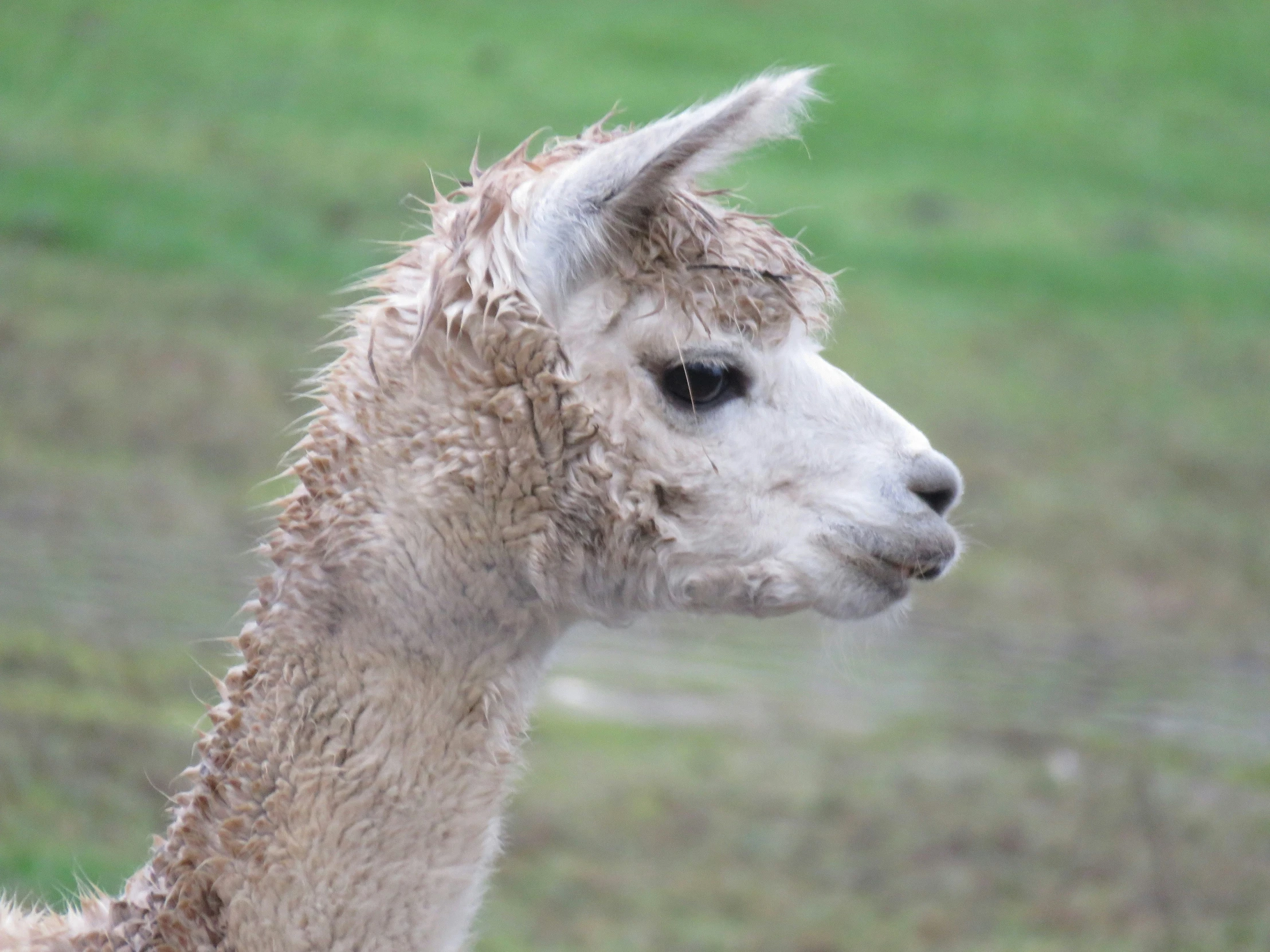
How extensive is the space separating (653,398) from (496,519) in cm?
30

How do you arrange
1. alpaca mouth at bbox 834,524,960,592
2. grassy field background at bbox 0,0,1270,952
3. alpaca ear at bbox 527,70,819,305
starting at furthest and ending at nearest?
grassy field background at bbox 0,0,1270,952, alpaca mouth at bbox 834,524,960,592, alpaca ear at bbox 527,70,819,305

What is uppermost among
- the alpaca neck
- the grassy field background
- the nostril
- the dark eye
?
the grassy field background

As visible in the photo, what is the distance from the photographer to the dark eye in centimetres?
226

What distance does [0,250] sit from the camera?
37.8 feet

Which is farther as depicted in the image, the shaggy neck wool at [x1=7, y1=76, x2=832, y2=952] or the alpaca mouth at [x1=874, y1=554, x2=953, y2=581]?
the alpaca mouth at [x1=874, y1=554, x2=953, y2=581]

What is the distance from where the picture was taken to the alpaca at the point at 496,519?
2064 millimetres

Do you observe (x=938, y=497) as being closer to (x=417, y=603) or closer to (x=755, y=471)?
(x=755, y=471)

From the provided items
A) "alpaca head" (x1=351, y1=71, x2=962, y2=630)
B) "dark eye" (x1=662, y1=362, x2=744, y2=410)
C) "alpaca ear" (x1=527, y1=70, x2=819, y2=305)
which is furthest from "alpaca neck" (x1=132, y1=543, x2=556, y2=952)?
"alpaca ear" (x1=527, y1=70, x2=819, y2=305)

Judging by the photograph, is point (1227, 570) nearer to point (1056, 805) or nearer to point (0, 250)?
point (1056, 805)

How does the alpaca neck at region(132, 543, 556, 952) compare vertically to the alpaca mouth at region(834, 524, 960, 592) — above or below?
below

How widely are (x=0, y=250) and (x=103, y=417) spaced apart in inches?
133

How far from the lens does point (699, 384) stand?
2.27 m

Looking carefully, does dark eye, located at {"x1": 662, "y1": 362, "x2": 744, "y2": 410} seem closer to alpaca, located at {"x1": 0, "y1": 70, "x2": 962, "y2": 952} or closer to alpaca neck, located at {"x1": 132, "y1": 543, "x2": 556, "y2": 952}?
alpaca, located at {"x1": 0, "y1": 70, "x2": 962, "y2": 952}

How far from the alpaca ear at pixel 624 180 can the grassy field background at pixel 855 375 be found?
22.1 inches
